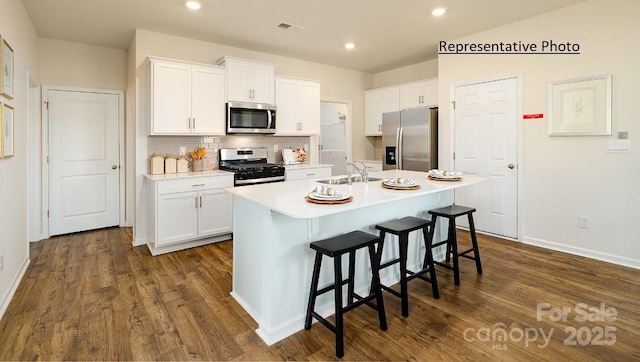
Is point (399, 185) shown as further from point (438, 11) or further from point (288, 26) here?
point (288, 26)

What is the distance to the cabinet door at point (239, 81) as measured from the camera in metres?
4.32

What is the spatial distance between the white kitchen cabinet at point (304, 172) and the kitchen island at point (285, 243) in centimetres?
201

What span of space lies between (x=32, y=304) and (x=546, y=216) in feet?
16.4

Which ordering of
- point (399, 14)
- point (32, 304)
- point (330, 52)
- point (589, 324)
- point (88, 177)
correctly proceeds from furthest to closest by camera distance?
point (330, 52) → point (88, 177) → point (399, 14) → point (32, 304) → point (589, 324)

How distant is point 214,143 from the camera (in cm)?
462

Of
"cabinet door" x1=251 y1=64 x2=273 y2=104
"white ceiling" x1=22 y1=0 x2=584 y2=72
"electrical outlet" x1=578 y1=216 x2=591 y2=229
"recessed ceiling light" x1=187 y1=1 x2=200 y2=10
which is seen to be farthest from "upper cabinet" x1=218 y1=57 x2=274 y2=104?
"electrical outlet" x1=578 y1=216 x2=591 y2=229

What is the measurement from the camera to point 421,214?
3186 mm


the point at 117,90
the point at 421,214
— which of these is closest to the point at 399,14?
the point at 421,214

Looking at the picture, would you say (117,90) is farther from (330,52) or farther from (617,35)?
(617,35)

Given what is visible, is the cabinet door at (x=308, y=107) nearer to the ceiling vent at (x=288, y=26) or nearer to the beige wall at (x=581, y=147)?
the ceiling vent at (x=288, y=26)

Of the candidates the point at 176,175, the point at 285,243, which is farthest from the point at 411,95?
the point at 285,243

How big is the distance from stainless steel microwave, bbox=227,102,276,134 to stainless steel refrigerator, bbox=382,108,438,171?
6.27ft

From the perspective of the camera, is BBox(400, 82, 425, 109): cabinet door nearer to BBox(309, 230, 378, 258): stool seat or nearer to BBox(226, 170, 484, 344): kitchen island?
BBox(226, 170, 484, 344): kitchen island

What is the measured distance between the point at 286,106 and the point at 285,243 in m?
3.19
